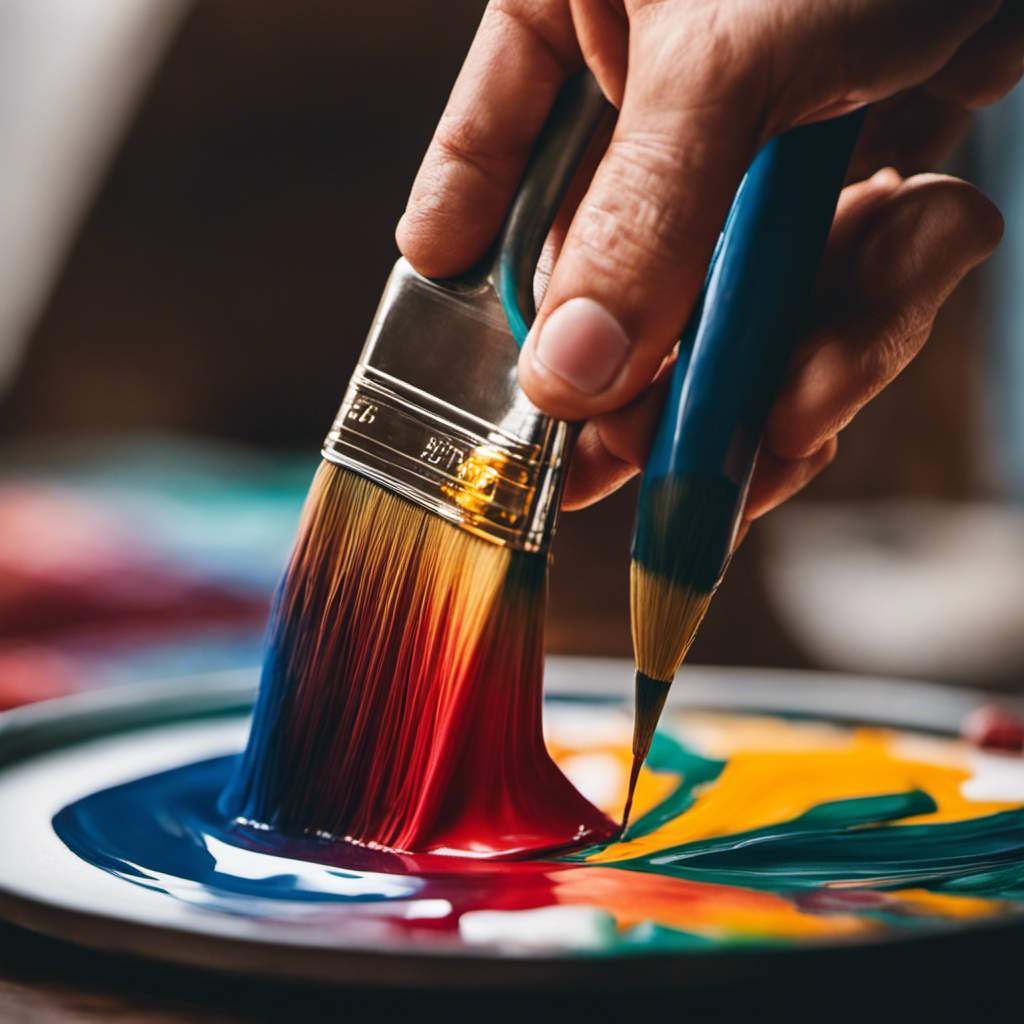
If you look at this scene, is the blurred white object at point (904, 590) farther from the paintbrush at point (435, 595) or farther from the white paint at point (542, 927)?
the white paint at point (542, 927)

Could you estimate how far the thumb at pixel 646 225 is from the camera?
1.77 feet

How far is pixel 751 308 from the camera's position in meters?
0.58

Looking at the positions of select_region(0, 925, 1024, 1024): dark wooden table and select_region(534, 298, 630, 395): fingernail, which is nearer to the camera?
select_region(0, 925, 1024, 1024): dark wooden table

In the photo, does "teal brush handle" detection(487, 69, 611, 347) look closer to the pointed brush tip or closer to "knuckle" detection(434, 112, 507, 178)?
"knuckle" detection(434, 112, 507, 178)

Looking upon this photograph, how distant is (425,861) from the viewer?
2.00 ft

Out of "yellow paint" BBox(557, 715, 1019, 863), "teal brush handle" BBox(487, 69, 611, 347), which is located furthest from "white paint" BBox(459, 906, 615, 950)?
"teal brush handle" BBox(487, 69, 611, 347)

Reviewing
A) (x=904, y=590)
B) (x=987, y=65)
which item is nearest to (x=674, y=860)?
(x=987, y=65)

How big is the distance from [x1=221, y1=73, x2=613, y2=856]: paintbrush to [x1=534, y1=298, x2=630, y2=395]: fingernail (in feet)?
0.16

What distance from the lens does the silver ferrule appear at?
0.63m

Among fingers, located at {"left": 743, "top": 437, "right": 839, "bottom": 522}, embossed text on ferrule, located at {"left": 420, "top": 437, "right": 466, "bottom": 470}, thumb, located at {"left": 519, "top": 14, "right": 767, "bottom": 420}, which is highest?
thumb, located at {"left": 519, "top": 14, "right": 767, "bottom": 420}

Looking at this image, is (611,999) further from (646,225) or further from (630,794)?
(646,225)

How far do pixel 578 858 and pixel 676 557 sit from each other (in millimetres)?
194

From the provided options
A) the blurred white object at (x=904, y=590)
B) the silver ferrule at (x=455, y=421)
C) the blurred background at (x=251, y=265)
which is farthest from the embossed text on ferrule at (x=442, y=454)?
the blurred background at (x=251, y=265)

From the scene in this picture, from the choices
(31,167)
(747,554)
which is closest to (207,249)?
(31,167)
